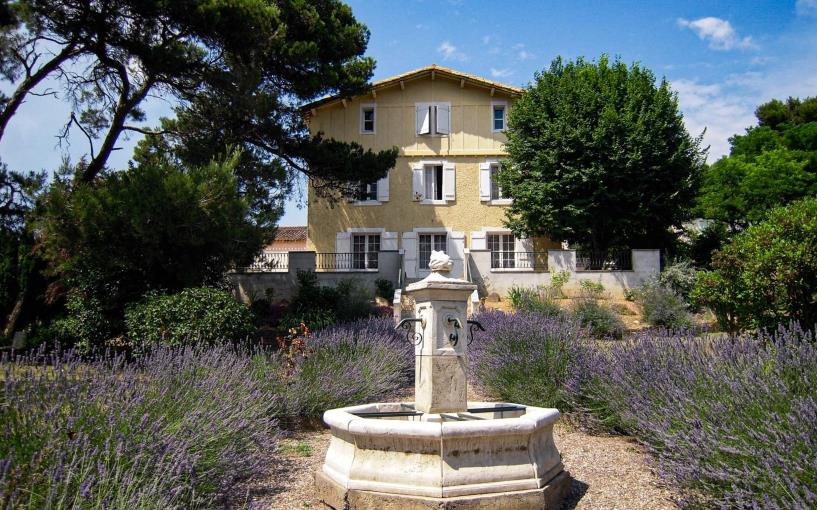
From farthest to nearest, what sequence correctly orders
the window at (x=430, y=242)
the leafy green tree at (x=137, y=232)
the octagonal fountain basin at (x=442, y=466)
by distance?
the window at (x=430, y=242)
the leafy green tree at (x=137, y=232)
the octagonal fountain basin at (x=442, y=466)

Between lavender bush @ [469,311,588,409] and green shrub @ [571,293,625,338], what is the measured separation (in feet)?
21.1

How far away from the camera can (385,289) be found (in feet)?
66.4

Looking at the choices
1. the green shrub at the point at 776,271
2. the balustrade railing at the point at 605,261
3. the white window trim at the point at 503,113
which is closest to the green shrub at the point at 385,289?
the balustrade railing at the point at 605,261

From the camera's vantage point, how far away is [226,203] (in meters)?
11.4

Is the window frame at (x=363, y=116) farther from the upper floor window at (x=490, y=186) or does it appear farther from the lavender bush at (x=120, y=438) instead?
the lavender bush at (x=120, y=438)

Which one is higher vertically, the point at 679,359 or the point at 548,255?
the point at 548,255

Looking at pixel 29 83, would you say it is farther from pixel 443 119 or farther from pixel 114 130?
pixel 443 119

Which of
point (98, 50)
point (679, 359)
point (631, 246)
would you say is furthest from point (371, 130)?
point (679, 359)

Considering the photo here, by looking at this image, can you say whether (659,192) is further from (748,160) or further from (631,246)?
(748,160)

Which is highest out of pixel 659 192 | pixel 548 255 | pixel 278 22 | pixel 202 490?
pixel 278 22

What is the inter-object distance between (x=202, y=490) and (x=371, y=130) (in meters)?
21.7

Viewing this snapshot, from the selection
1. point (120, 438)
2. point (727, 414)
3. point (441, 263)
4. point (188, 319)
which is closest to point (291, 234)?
point (188, 319)

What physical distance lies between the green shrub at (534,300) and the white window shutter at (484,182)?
16.8 ft

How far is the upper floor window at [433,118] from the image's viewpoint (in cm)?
2447
